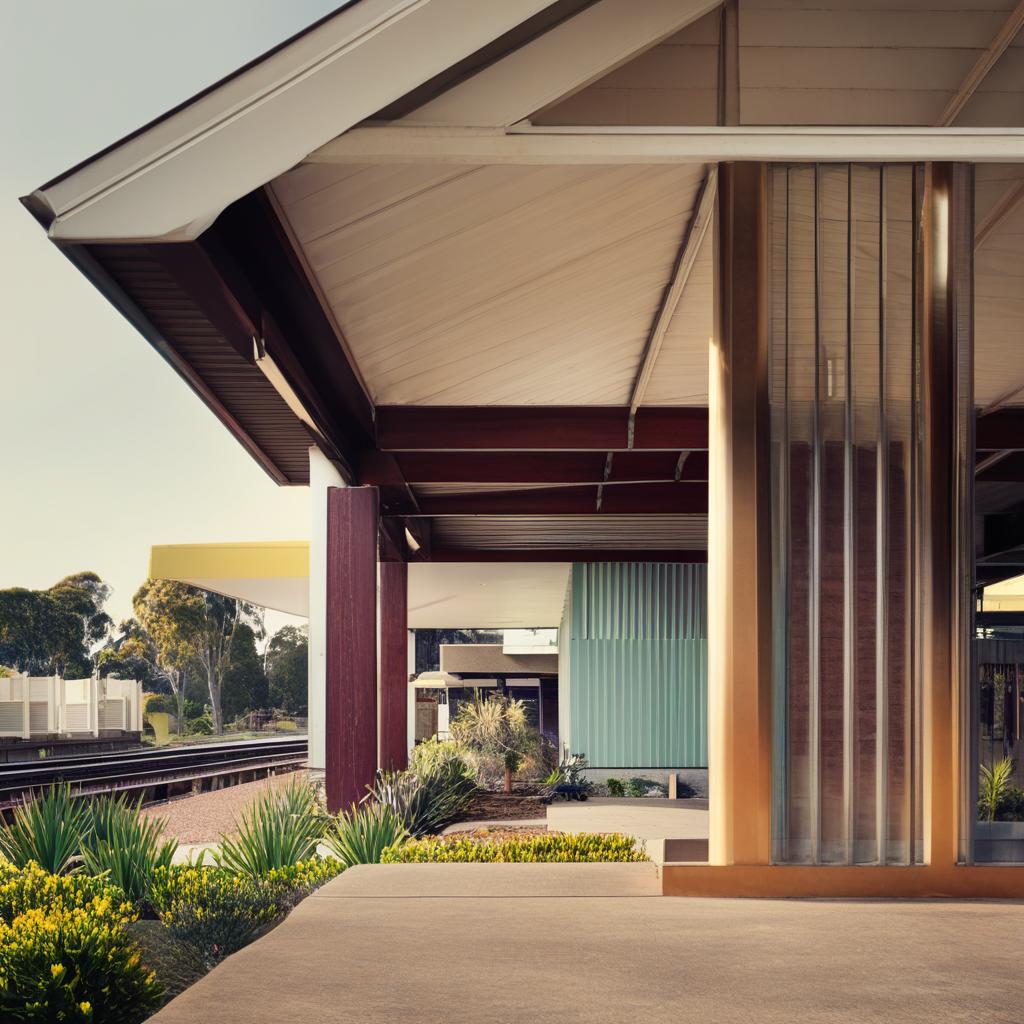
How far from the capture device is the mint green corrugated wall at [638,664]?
20.5 meters

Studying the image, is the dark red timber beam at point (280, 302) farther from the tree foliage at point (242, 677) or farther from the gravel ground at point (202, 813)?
the tree foliage at point (242, 677)

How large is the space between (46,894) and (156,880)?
3.37 ft

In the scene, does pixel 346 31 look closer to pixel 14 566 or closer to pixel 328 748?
pixel 328 748

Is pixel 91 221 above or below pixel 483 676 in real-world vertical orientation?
above

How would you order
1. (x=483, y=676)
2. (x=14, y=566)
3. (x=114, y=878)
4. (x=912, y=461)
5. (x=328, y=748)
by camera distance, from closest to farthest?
(x=912, y=461) → (x=114, y=878) → (x=328, y=748) → (x=483, y=676) → (x=14, y=566)

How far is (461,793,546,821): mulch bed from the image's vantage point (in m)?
16.0

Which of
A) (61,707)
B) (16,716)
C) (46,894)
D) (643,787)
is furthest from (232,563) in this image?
(61,707)

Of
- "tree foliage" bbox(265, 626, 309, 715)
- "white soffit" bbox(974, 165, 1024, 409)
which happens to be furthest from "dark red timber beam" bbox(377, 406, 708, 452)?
"tree foliage" bbox(265, 626, 309, 715)

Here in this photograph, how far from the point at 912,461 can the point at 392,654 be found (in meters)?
14.3

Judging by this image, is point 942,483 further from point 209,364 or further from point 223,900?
point 209,364

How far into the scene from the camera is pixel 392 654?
18.9 meters

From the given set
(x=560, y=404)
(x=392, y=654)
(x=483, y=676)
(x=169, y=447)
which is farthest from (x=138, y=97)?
(x=560, y=404)

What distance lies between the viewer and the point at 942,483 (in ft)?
17.2

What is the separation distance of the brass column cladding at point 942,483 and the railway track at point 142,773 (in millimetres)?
14706
